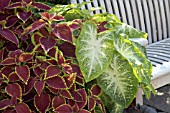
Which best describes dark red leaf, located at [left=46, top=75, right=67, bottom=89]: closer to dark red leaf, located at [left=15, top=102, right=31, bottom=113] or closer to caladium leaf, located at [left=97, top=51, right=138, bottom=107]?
dark red leaf, located at [left=15, top=102, right=31, bottom=113]

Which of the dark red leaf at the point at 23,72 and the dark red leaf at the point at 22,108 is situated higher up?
the dark red leaf at the point at 23,72

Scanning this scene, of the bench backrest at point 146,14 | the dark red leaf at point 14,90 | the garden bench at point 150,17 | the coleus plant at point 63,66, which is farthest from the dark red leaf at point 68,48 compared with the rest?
the bench backrest at point 146,14

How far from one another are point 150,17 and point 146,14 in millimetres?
67

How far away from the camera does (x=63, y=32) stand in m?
1.97

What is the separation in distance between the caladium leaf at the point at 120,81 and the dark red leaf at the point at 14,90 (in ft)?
1.47

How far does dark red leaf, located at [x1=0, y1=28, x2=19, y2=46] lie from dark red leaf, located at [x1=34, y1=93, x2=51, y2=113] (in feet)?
0.97

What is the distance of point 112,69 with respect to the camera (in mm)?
2143

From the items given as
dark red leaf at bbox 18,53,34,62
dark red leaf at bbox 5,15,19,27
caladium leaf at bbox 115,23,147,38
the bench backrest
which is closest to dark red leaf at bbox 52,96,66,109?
dark red leaf at bbox 18,53,34,62

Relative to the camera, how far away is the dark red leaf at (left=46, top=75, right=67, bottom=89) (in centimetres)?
185

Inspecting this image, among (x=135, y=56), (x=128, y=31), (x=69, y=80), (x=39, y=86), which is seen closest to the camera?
(x=39, y=86)

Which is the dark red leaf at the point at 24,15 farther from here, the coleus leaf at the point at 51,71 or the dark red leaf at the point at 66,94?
the dark red leaf at the point at 66,94

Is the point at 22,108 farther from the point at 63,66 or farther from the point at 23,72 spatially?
the point at 63,66

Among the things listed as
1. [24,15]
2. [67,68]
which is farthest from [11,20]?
[67,68]

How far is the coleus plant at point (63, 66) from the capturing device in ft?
6.11
